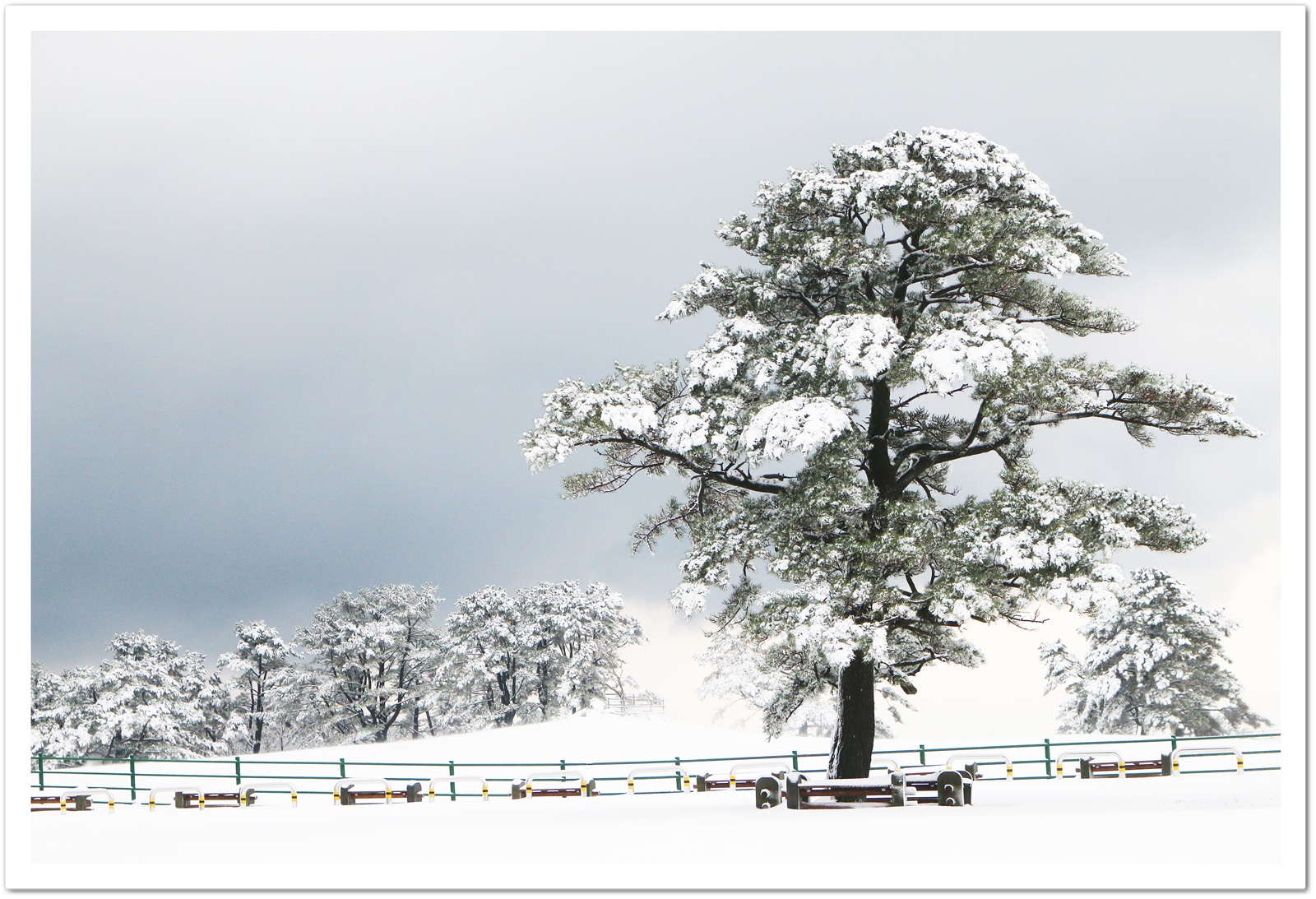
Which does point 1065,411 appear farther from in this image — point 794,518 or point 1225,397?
point 794,518

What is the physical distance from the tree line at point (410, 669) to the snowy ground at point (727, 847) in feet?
90.4

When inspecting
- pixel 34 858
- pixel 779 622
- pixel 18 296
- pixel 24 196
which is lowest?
pixel 34 858

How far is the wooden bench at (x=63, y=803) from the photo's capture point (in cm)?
1930

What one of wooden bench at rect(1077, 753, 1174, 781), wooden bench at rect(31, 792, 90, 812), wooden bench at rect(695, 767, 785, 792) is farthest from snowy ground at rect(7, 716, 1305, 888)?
wooden bench at rect(695, 767, 785, 792)

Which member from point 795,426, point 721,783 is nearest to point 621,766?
point 721,783

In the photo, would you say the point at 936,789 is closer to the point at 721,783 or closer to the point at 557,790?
the point at 721,783

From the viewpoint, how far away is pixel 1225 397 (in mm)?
14117

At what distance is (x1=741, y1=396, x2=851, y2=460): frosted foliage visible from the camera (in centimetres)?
1292

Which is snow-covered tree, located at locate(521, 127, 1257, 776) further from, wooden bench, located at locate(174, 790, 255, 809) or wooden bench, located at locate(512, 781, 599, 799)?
wooden bench, located at locate(174, 790, 255, 809)

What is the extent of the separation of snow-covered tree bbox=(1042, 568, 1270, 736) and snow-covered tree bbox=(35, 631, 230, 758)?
1222 inches

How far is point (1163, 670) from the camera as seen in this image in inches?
1210

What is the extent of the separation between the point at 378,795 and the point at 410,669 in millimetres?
26298

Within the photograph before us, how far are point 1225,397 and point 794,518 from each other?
5.97 m

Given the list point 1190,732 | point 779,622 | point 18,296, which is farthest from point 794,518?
point 1190,732
